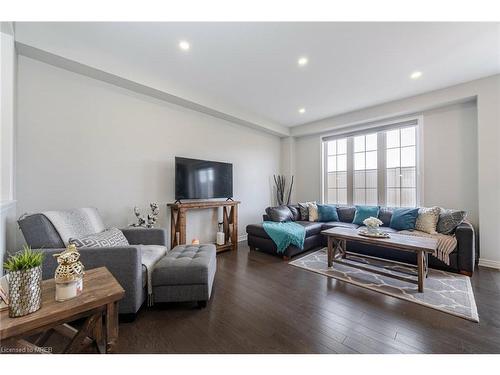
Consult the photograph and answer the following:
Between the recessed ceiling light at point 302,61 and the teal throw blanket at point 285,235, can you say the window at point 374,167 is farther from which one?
the recessed ceiling light at point 302,61

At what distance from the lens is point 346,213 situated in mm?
4324

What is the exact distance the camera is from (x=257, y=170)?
15.8 feet

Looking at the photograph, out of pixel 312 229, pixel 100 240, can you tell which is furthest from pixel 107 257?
pixel 312 229

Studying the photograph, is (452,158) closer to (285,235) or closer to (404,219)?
(404,219)

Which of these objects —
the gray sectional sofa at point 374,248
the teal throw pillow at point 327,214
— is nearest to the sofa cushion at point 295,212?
the gray sectional sofa at point 374,248

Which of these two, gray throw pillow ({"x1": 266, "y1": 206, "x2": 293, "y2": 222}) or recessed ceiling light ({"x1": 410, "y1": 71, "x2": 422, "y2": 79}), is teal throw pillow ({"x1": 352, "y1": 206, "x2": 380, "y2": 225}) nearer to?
gray throw pillow ({"x1": 266, "y1": 206, "x2": 293, "y2": 222})

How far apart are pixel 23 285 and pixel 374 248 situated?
12.4 ft

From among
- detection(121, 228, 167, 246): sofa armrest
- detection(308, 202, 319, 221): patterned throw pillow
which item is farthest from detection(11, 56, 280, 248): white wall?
detection(308, 202, 319, 221): patterned throw pillow

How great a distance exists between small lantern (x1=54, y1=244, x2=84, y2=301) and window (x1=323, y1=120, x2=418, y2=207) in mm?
4829

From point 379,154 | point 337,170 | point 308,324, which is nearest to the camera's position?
point 308,324

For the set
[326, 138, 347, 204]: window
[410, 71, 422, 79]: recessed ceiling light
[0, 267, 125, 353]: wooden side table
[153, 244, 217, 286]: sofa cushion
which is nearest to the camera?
[0, 267, 125, 353]: wooden side table

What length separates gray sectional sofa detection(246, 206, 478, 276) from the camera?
2.59 m

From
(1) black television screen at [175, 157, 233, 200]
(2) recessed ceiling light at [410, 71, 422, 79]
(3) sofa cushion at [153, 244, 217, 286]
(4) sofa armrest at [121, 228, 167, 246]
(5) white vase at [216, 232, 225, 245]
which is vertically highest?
(2) recessed ceiling light at [410, 71, 422, 79]

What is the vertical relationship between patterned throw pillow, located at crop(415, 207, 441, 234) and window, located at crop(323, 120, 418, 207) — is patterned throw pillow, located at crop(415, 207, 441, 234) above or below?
below
